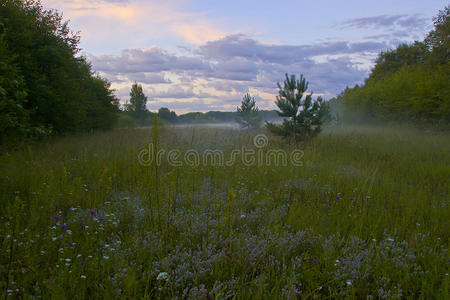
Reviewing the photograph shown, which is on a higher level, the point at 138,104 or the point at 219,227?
the point at 138,104

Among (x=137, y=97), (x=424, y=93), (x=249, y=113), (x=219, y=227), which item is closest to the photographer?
(x=219, y=227)

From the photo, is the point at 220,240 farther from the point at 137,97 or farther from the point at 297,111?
the point at 137,97

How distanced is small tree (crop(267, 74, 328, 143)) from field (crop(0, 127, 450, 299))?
674 centimetres

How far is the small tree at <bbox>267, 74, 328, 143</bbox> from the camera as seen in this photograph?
12.0 m

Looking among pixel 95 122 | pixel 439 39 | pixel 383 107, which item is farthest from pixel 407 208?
pixel 383 107

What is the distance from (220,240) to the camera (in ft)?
9.48

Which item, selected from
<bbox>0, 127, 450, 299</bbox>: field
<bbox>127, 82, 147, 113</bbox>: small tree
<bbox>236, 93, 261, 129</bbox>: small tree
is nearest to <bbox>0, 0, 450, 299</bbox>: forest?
<bbox>0, 127, 450, 299</bbox>: field

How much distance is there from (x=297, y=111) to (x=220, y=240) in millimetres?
10407

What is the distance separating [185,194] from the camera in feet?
15.2

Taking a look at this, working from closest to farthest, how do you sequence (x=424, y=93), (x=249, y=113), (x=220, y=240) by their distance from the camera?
(x=220, y=240)
(x=424, y=93)
(x=249, y=113)

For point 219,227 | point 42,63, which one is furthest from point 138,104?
point 219,227

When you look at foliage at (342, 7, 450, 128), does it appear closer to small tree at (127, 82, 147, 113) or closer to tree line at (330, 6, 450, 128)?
tree line at (330, 6, 450, 128)

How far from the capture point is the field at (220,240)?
221cm

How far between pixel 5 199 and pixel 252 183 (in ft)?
14.1
